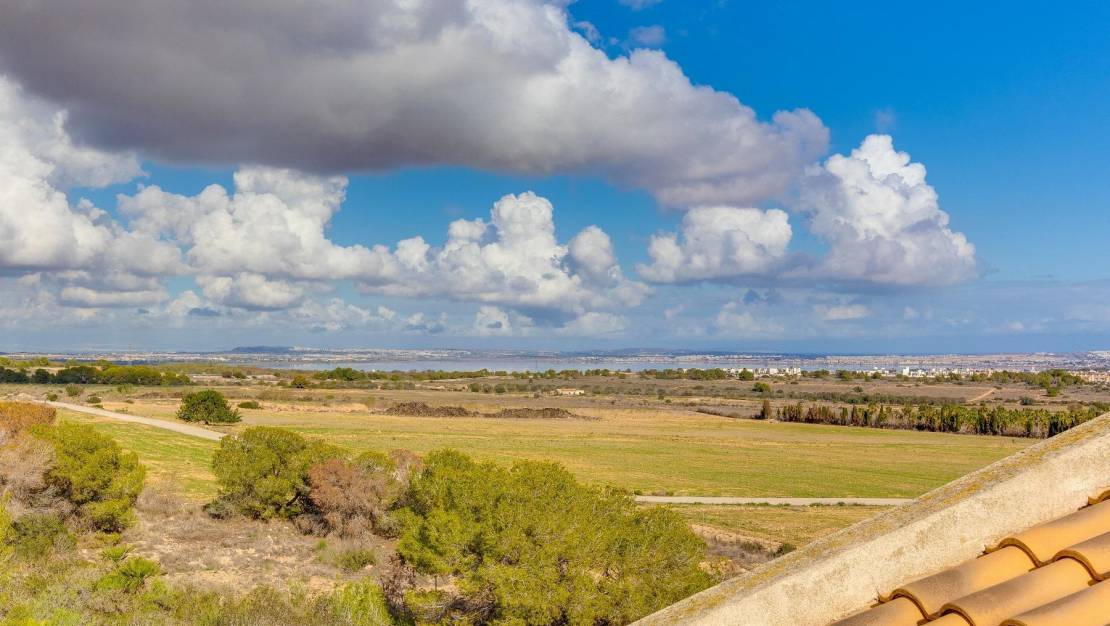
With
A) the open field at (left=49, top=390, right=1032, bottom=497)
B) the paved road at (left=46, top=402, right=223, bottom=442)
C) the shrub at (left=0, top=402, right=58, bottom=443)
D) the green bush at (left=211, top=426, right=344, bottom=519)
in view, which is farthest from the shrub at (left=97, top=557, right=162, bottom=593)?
the paved road at (left=46, top=402, right=223, bottom=442)

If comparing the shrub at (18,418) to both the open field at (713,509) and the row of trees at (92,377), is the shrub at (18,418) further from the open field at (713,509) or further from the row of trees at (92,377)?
the row of trees at (92,377)

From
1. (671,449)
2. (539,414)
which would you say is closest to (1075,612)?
(671,449)

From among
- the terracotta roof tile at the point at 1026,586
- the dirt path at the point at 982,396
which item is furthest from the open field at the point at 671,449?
the dirt path at the point at 982,396

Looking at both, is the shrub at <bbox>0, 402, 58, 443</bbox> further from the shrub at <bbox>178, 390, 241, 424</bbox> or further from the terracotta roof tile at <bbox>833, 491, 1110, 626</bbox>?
the terracotta roof tile at <bbox>833, 491, 1110, 626</bbox>

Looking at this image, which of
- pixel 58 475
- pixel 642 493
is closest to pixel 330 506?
pixel 58 475

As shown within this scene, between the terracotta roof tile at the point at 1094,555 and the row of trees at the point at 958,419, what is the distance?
90.5 meters

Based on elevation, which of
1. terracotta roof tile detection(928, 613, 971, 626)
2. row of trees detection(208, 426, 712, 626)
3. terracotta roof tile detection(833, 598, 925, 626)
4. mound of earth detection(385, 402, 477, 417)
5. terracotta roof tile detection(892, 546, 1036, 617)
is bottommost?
mound of earth detection(385, 402, 477, 417)

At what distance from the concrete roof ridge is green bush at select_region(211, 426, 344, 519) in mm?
29481

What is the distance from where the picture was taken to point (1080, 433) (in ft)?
14.2

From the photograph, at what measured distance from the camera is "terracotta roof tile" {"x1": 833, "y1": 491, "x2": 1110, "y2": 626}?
116 inches

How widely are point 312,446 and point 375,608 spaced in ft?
48.9

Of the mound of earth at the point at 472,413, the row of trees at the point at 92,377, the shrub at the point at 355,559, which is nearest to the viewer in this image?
the shrub at the point at 355,559

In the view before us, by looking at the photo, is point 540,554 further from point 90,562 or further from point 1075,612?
point 90,562

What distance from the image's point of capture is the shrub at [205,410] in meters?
68.8
